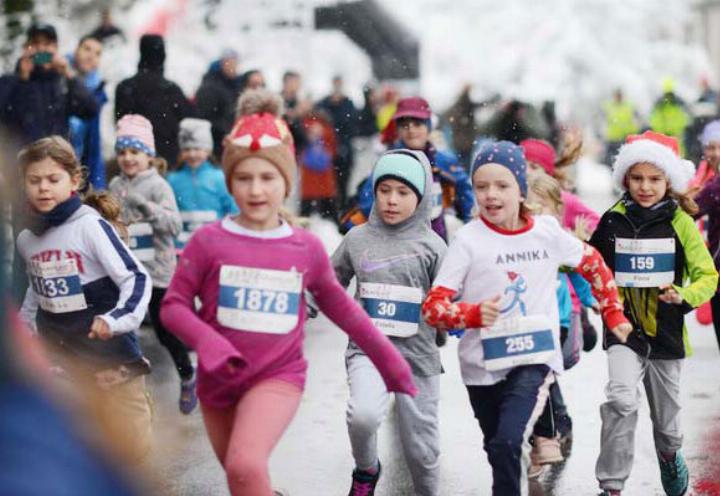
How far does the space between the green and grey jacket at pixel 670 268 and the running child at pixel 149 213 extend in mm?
3222

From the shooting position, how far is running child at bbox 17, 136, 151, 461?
6367 millimetres

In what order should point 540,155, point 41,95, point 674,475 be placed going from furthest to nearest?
point 41,95, point 540,155, point 674,475

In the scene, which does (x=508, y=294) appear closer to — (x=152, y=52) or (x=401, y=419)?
(x=401, y=419)

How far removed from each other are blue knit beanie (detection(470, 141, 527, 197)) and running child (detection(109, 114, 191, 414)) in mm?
3392

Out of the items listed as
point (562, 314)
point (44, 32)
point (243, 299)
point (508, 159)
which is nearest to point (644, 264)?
point (508, 159)

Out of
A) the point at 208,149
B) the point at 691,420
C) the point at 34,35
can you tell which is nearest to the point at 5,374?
the point at 691,420

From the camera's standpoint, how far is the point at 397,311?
5.99m

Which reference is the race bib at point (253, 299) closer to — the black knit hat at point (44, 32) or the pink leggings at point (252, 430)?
the pink leggings at point (252, 430)

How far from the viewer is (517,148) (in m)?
5.84

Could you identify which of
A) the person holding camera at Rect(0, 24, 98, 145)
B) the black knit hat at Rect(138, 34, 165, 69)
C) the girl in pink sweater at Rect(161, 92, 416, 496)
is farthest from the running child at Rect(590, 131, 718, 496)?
the black knit hat at Rect(138, 34, 165, 69)

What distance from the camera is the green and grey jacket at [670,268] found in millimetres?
6117

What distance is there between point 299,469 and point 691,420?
8.05 feet

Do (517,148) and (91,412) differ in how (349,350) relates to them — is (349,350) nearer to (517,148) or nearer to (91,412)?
(517,148)

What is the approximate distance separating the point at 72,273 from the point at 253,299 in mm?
1876
